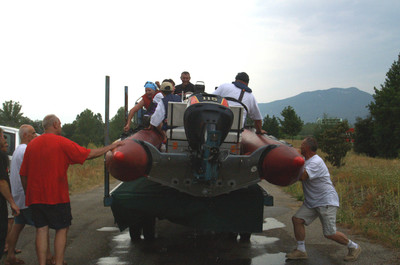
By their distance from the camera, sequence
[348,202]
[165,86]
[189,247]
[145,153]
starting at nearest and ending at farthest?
[145,153]
[189,247]
[165,86]
[348,202]

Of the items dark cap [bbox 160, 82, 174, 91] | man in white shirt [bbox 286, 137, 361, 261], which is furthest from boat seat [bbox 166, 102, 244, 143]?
dark cap [bbox 160, 82, 174, 91]

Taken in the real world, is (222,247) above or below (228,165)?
below

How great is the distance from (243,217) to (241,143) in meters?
1.11

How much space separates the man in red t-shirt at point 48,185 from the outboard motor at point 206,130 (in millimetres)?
835

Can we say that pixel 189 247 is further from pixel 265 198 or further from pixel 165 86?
pixel 165 86

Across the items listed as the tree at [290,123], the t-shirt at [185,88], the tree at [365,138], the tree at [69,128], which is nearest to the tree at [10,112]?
the tree at [69,128]

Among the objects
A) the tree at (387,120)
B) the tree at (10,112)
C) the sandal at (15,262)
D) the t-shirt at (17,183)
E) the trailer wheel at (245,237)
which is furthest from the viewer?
the tree at (10,112)

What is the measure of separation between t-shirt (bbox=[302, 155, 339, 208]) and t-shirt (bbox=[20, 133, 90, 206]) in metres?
2.95

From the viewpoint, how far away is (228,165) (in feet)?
15.4

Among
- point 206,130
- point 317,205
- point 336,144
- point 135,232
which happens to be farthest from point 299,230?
point 336,144

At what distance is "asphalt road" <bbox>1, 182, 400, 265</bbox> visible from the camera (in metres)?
5.62

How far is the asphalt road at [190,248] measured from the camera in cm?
562

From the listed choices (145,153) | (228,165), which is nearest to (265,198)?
(228,165)

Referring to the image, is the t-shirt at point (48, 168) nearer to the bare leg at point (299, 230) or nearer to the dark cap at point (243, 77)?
the dark cap at point (243, 77)
